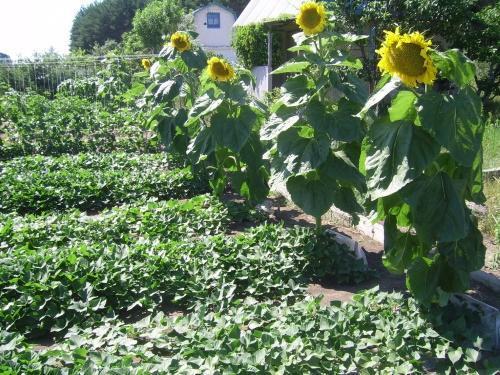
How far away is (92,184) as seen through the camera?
5953mm

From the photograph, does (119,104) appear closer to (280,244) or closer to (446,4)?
(446,4)

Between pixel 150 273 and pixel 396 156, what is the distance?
70.6 inches

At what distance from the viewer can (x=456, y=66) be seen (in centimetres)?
261

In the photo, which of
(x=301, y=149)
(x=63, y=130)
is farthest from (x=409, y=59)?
(x=63, y=130)

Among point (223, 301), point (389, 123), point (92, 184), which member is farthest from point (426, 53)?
point (92, 184)

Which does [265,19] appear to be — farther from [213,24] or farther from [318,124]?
[213,24]

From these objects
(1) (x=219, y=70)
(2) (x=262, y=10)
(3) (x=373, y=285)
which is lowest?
(3) (x=373, y=285)

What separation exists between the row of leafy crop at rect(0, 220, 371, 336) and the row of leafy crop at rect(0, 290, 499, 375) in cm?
28

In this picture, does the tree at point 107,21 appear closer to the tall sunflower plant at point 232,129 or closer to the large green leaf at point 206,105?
the tall sunflower plant at point 232,129

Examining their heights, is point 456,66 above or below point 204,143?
above

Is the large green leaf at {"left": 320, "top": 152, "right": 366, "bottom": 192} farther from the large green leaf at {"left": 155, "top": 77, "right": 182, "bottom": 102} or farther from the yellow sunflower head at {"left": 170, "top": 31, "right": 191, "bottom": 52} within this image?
the yellow sunflower head at {"left": 170, "top": 31, "right": 191, "bottom": 52}

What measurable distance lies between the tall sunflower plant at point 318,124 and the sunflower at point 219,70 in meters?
1.00

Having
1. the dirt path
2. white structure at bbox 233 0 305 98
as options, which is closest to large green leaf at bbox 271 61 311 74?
the dirt path

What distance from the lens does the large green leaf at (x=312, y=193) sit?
12.2 ft
